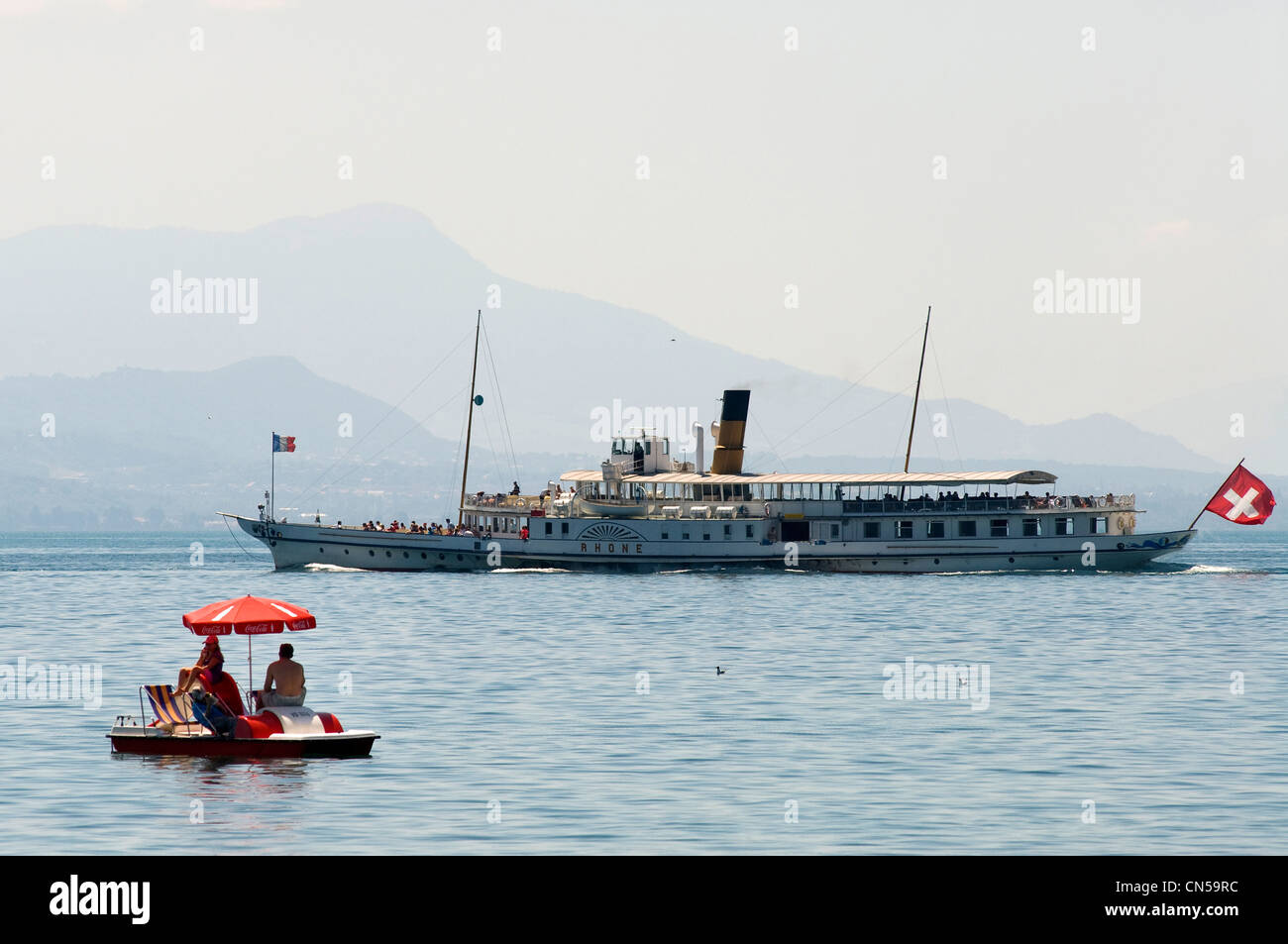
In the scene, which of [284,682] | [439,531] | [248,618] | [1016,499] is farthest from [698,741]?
[439,531]

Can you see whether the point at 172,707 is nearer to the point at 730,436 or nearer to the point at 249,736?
the point at 249,736

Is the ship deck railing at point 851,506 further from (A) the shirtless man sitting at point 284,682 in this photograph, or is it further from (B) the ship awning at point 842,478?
(A) the shirtless man sitting at point 284,682

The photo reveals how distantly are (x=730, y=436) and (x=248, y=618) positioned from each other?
8832cm

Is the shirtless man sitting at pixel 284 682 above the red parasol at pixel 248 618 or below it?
below

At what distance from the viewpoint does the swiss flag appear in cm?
10562

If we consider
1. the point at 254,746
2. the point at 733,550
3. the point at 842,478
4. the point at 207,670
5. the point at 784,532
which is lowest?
the point at 254,746

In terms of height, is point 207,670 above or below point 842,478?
below

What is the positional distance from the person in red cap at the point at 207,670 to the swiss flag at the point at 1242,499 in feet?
267

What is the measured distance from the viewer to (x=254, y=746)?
118 feet

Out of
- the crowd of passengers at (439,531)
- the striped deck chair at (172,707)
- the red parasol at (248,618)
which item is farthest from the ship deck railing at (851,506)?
the striped deck chair at (172,707)

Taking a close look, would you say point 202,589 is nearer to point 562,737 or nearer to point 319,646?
point 319,646

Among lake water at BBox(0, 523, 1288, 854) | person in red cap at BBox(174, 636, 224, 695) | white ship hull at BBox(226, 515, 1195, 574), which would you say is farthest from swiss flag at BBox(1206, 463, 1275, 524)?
person in red cap at BBox(174, 636, 224, 695)

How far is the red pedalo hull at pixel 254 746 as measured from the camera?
3603 centimetres

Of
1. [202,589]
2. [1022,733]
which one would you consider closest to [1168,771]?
[1022,733]
